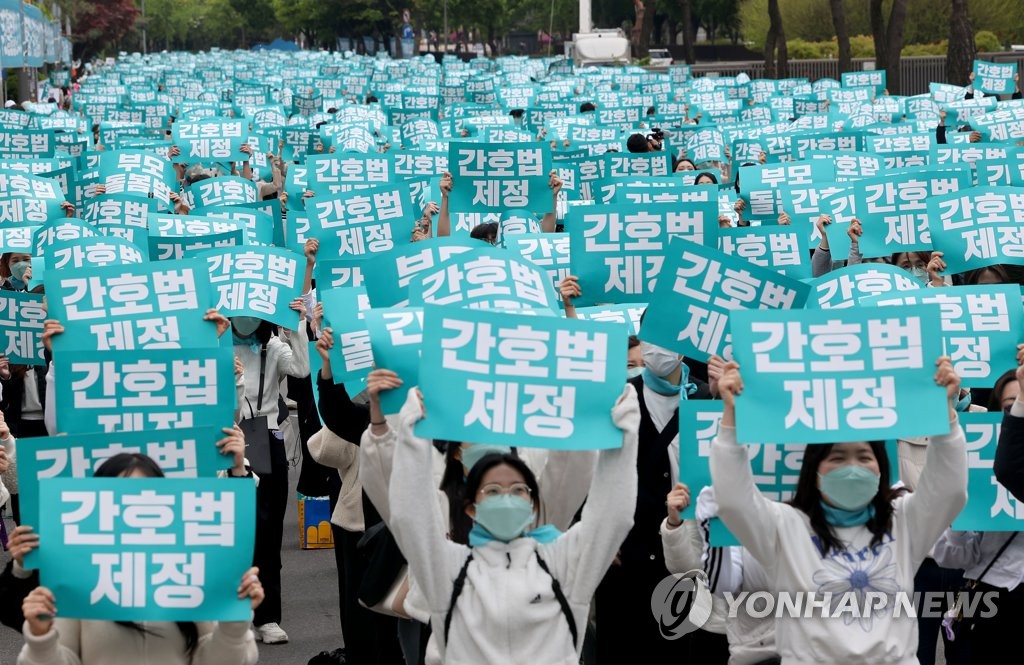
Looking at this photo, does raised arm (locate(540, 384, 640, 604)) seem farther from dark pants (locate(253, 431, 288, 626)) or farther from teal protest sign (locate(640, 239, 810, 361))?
dark pants (locate(253, 431, 288, 626))

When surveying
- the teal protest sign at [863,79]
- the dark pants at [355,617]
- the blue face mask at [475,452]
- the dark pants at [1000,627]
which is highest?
the teal protest sign at [863,79]

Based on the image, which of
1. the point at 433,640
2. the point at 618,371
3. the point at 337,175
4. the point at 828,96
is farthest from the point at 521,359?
the point at 828,96

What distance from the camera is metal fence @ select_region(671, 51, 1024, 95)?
1758 inches

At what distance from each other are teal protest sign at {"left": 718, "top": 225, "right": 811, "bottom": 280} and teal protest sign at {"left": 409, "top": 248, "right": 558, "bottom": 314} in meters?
2.77

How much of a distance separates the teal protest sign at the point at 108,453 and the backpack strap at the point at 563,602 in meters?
1.31

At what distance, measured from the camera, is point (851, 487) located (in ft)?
15.9

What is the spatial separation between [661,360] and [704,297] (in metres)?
0.29

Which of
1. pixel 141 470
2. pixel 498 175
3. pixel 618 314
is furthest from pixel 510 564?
pixel 498 175

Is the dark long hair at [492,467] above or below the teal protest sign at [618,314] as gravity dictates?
below

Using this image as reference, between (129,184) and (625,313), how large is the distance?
797cm

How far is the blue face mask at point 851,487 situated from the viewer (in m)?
4.84

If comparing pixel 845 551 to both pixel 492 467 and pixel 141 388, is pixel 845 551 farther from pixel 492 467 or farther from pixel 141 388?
pixel 141 388

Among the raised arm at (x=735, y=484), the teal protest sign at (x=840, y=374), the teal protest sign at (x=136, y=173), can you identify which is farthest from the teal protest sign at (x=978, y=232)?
the teal protest sign at (x=136, y=173)

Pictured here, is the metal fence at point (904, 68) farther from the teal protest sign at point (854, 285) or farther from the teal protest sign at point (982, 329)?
the teal protest sign at point (982, 329)
